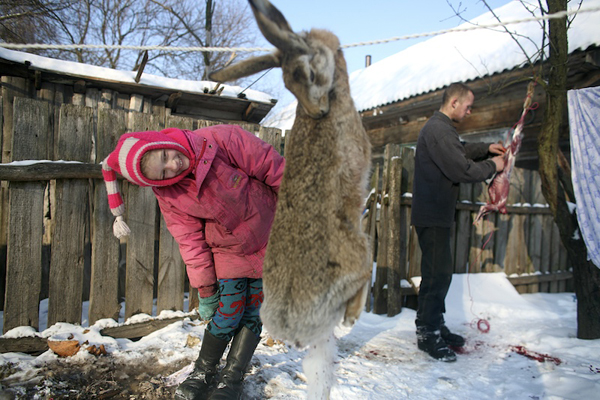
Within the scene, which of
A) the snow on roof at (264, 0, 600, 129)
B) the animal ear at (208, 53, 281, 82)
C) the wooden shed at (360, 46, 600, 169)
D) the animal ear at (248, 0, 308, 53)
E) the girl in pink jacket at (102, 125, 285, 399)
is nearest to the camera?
the animal ear at (248, 0, 308, 53)

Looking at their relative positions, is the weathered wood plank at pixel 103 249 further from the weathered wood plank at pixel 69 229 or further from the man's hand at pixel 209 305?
the man's hand at pixel 209 305

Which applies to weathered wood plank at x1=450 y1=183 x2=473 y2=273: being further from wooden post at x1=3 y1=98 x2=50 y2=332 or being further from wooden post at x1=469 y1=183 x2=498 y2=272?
wooden post at x1=3 y1=98 x2=50 y2=332

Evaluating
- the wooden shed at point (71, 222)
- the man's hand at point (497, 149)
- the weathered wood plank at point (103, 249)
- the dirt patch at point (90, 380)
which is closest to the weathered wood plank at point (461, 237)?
the man's hand at point (497, 149)

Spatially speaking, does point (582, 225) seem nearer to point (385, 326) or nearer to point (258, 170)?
point (385, 326)

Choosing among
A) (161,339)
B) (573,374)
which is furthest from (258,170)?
(573,374)

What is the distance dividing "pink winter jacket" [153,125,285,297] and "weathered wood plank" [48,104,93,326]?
145 cm

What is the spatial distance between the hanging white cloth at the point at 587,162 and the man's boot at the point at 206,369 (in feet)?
11.4

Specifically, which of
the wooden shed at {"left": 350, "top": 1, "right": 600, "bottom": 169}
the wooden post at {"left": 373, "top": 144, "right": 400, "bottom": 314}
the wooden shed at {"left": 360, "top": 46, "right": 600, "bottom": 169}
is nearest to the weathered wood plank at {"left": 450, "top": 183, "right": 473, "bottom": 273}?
the wooden post at {"left": 373, "top": 144, "right": 400, "bottom": 314}

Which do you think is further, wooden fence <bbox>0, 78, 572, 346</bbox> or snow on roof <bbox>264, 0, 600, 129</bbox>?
snow on roof <bbox>264, 0, 600, 129</bbox>

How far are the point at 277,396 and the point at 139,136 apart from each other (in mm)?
1980

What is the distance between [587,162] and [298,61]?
3.59 meters

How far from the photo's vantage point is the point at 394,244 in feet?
14.8

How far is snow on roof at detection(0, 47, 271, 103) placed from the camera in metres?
4.79

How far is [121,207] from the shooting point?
2.44m
